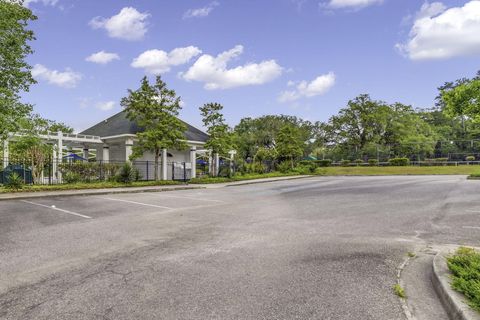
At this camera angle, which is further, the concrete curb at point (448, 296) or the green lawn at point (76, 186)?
the green lawn at point (76, 186)

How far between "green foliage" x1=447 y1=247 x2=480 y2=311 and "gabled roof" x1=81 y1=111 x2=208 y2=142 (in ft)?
76.6

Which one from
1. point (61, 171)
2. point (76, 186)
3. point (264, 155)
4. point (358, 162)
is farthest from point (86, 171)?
point (358, 162)

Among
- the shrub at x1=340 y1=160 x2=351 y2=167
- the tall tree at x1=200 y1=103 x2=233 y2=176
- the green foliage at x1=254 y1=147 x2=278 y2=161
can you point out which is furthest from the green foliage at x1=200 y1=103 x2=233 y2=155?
the shrub at x1=340 y1=160 x2=351 y2=167

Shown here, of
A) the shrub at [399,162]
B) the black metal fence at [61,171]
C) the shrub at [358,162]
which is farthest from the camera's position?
the shrub at [358,162]

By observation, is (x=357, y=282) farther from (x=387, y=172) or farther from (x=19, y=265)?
(x=387, y=172)

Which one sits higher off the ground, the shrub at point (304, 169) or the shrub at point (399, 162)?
the shrub at point (399, 162)

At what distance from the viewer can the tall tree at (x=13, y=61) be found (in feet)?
51.8

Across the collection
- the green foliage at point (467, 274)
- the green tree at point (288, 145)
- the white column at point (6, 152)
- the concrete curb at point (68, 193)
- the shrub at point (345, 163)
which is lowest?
the concrete curb at point (68, 193)

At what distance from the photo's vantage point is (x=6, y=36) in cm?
1631

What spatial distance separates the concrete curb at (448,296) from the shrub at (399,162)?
43.7 metres

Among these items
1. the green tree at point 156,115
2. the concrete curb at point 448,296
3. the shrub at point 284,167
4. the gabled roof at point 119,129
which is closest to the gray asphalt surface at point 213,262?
the concrete curb at point 448,296

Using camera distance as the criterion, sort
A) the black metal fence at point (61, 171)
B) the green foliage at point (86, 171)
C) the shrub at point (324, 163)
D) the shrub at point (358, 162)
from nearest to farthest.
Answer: the black metal fence at point (61, 171) → the green foliage at point (86, 171) → the shrub at point (358, 162) → the shrub at point (324, 163)

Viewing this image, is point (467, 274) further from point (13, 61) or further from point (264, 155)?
point (264, 155)

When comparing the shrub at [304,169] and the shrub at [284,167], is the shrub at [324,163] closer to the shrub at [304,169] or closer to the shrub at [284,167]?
the shrub at [304,169]
